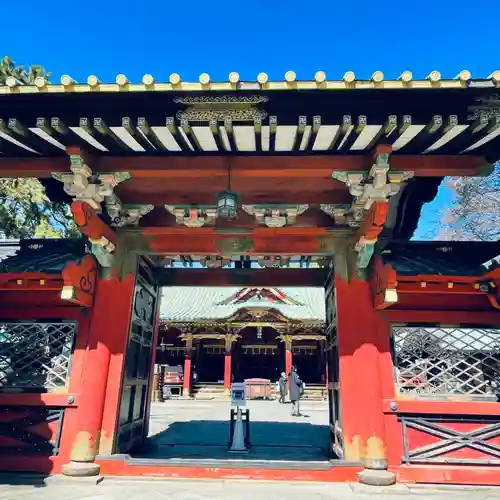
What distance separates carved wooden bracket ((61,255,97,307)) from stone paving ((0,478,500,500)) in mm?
2231

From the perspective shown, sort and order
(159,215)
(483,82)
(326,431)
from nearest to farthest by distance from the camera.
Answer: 1. (483,82)
2. (159,215)
3. (326,431)

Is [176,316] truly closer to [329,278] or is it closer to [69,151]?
[329,278]

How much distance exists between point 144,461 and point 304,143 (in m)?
4.59

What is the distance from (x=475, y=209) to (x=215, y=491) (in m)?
19.7

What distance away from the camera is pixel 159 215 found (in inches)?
258

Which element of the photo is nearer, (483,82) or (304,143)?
(483,82)

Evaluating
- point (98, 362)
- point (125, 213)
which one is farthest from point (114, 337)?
point (125, 213)

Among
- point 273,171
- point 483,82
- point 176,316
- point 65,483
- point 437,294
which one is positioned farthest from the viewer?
point 176,316

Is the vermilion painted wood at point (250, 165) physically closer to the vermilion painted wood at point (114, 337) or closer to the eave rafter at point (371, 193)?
the eave rafter at point (371, 193)

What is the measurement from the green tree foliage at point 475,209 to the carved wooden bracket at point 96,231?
729 inches

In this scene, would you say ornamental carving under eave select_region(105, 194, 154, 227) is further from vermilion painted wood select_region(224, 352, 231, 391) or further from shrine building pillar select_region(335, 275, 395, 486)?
vermilion painted wood select_region(224, 352, 231, 391)

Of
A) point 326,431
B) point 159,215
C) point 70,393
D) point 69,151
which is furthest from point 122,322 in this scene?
point 326,431

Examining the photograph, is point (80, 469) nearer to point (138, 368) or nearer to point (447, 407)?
point (138, 368)

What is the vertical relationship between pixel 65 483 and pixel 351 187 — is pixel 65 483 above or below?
below
